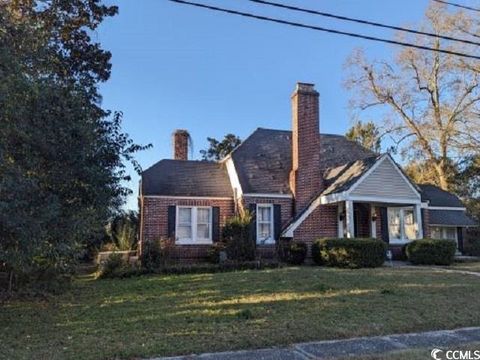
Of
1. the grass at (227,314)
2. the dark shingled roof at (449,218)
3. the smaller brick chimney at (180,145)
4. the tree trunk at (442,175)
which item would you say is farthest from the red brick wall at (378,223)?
the tree trunk at (442,175)

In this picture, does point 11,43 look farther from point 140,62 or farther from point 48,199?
point 140,62

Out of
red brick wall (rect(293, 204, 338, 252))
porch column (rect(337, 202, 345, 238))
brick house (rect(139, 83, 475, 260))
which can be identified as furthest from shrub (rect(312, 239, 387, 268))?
porch column (rect(337, 202, 345, 238))

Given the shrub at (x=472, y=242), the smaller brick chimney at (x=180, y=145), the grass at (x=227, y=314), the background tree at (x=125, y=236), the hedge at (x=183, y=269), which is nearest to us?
the grass at (x=227, y=314)

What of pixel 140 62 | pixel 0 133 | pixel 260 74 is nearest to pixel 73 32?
pixel 140 62

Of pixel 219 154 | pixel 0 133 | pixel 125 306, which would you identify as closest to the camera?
pixel 0 133

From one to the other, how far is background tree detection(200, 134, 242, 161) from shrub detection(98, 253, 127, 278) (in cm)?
2786

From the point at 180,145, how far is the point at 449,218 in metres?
14.6

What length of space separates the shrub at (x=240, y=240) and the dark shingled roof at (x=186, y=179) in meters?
2.52

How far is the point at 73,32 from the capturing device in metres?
16.7

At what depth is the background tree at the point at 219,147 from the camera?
43906 millimetres

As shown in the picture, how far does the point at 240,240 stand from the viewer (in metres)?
17.4

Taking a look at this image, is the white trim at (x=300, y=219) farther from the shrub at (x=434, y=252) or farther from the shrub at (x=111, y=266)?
the shrub at (x=111, y=266)

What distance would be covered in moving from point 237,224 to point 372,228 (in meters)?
6.38
